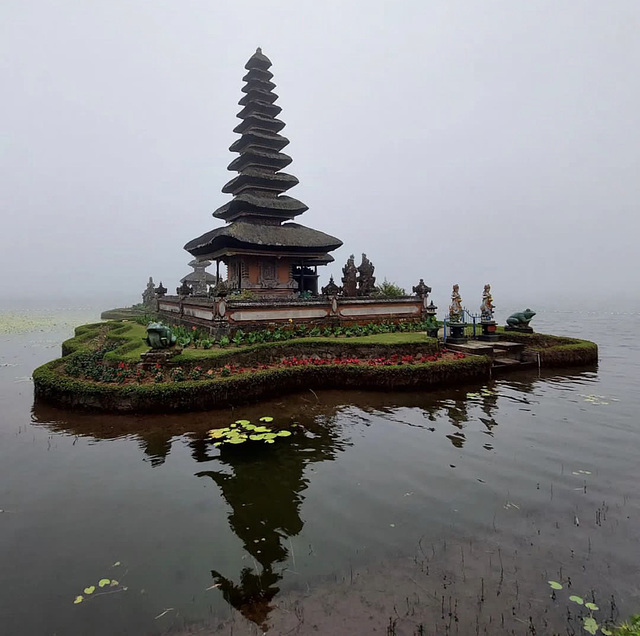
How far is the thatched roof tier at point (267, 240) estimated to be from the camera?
2208 cm

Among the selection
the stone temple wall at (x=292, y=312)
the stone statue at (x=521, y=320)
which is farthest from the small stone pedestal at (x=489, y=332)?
the stone temple wall at (x=292, y=312)

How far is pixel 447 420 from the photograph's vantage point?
407 inches

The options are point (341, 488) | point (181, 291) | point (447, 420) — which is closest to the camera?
point (341, 488)

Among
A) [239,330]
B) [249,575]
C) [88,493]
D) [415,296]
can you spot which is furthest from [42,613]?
[415,296]

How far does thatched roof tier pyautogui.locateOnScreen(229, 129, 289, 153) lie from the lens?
90.4 ft

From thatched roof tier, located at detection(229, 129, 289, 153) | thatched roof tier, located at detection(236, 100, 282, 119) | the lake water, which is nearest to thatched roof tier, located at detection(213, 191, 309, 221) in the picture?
thatched roof tier, located at detection(229, 129, 289, 153)

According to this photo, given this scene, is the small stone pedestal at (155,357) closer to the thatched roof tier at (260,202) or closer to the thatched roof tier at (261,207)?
the thatched roof tier at (260,202)

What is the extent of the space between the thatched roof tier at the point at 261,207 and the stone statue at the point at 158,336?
1455cm

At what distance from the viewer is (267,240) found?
74.3 ft

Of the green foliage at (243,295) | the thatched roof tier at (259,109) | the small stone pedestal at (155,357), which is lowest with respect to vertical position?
the small stone pedestal at (155,357)

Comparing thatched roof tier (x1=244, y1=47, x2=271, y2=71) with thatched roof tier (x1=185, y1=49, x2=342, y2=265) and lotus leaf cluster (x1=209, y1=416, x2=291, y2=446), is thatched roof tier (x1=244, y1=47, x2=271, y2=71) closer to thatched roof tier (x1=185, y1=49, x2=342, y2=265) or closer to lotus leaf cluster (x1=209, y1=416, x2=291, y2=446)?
thatched roof tier (x1=185, y1=49, x2=342, y2=265)

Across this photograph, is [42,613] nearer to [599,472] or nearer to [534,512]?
[534,512]

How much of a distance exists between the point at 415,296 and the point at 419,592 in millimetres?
18440

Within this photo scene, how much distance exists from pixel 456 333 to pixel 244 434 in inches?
470
